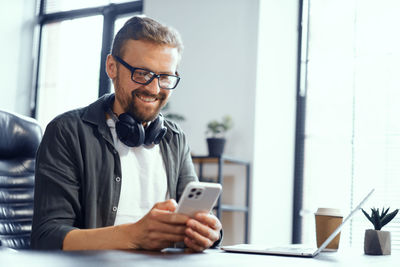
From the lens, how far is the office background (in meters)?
4.03

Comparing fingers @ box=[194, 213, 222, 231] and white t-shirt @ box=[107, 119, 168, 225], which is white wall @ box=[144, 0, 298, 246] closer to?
white t-shirt @ box=[107, 119, 168, 225]

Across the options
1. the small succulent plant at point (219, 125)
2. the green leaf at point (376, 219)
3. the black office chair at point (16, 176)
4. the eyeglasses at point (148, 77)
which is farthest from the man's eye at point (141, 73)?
the small succulent plant at point (219, 125)

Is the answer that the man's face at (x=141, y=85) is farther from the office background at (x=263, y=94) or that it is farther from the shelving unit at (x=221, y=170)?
the office background at (x=263, y=94)

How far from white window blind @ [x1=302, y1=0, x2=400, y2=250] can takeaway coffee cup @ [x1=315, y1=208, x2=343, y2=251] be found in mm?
2340

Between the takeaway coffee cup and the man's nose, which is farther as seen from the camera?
the man's nose

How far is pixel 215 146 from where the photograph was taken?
12.7ft

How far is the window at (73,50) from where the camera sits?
16.7ft

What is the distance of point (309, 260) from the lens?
46.7 inches

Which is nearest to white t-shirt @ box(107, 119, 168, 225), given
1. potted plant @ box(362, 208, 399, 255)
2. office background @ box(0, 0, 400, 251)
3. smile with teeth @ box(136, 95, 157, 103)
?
smile with teeth @ box(136, 95, 157, 103)

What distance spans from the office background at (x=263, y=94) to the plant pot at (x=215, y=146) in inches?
9.3

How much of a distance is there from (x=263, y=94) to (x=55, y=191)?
9.09ft

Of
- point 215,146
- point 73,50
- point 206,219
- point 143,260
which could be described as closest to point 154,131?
point 206,219

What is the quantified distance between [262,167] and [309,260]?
114 inches

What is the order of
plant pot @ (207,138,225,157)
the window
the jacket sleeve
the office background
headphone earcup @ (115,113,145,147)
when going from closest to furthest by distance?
the jacket sleeve
headphone earcup @ (115,113,145,147)
plant pot @ (207,138,225,157)
the office background
the window
